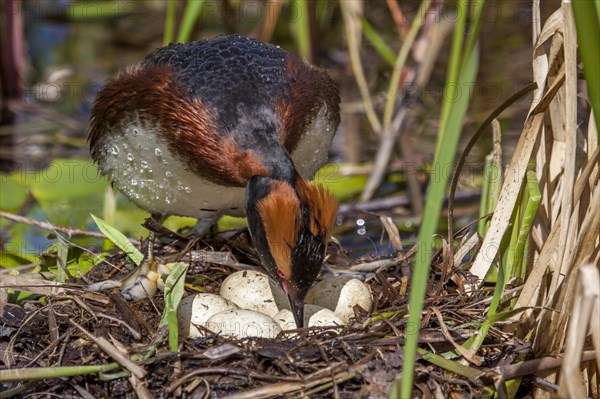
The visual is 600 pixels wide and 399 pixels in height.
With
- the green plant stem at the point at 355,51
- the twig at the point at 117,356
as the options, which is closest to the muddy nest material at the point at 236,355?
the twig at the point at 117,356

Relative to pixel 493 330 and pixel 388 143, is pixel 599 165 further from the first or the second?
pixel 388 143

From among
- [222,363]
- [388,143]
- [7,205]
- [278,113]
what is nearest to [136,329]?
[222,363]

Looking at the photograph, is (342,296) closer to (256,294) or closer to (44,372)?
(256,294)

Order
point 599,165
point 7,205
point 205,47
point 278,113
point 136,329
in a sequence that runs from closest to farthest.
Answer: point 599,165, point 136,329, point 278,113, point 205,47, point 7,205

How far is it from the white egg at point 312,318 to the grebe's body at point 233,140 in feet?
0.43

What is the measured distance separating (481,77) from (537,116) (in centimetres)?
629

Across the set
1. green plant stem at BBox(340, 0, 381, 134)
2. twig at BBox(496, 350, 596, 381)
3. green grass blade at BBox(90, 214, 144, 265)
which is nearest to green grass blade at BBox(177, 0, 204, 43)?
green grass blade at BBox(90, 214, 144, 265)

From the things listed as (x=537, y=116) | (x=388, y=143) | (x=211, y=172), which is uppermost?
(x=537, y=116)

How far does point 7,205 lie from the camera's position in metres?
7.94

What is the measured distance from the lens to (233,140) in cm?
554

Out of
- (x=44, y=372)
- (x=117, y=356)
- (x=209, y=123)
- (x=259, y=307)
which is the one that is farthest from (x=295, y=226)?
(x=44, y=372)

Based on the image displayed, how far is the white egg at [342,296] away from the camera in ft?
18.1

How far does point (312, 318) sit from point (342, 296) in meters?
0.32

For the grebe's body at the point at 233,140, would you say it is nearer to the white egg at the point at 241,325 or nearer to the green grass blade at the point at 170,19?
the white egg at the point at 241,325
